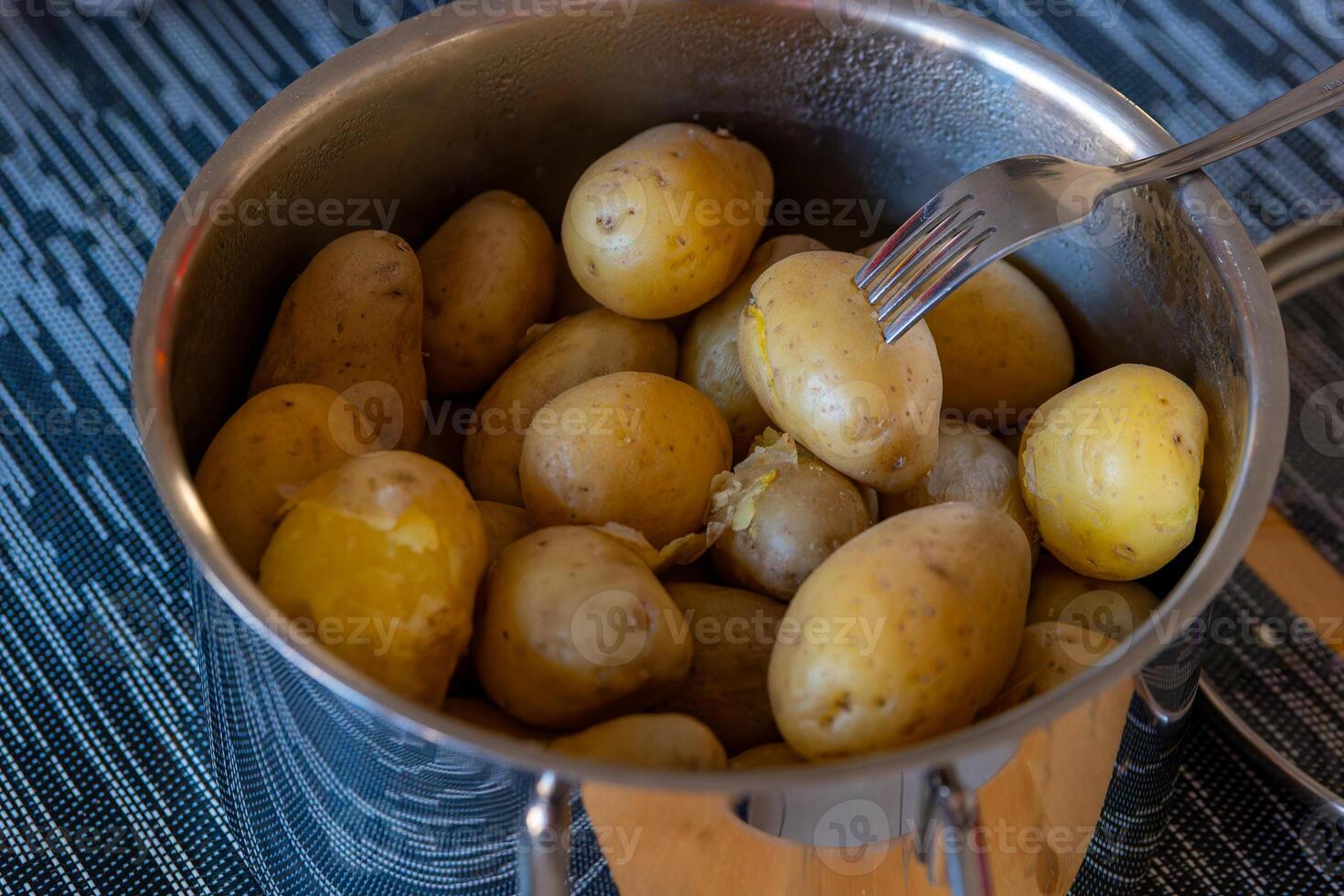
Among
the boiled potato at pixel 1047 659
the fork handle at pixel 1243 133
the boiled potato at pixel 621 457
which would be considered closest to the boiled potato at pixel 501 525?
the boiled potato at pixel 621 457

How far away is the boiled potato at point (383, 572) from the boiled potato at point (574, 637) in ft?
0.06

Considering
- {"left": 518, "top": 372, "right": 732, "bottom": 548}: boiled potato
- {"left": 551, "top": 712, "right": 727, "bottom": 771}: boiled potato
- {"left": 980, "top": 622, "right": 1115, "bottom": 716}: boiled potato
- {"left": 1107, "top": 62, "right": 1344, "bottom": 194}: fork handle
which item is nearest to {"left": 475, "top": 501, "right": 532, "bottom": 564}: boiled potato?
{"left": 518, "top": 372, "right": 732, "bottom": 548}: boiled potato

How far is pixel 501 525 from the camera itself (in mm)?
605

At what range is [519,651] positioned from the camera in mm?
511

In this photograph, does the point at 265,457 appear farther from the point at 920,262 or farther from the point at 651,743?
the point at 920,262

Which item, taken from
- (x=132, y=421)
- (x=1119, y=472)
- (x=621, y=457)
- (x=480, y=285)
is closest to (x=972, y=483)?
(x=1119, y=472)

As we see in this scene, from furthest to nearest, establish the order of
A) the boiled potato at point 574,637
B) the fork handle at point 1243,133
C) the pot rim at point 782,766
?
the fork handle at point 1243,133, the boiled potato at point 574,637, the pot rim at point 782,766

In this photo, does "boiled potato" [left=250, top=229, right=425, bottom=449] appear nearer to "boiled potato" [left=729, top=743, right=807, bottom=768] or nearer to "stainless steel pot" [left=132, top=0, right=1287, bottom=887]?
"stainless steel pot" [left=132, top=0, right=1287, bottom=887]

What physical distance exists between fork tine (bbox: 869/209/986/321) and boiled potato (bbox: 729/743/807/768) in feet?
0.73

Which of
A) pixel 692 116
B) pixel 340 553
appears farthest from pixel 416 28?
pixel 340 553

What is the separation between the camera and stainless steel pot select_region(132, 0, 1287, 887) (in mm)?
435

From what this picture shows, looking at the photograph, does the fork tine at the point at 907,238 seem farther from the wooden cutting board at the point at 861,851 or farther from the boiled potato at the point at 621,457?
the wooden cutting board at the point at 861,851

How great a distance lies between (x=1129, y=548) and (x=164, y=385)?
0.45 meters

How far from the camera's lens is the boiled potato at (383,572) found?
48cm
